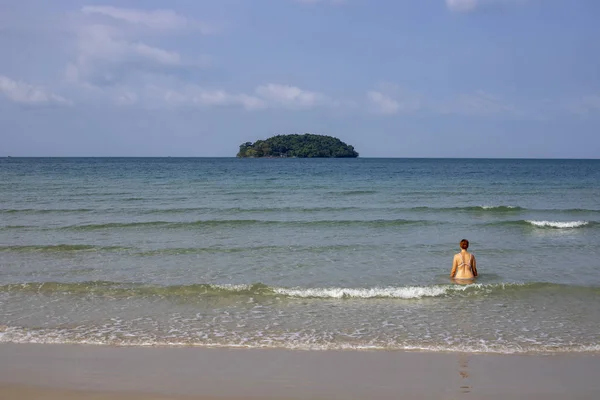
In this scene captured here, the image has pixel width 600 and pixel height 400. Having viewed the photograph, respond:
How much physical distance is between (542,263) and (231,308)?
8.75 meters

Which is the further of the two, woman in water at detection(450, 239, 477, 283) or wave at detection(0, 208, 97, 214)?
wave at detection(0, 208, 97, 214)

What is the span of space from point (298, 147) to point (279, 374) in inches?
6090

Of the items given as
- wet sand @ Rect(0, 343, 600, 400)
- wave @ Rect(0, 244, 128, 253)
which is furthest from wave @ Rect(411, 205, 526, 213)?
wet sand @ Rect(0, 343, 600, 400)

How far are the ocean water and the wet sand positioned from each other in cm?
42

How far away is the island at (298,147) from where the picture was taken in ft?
522

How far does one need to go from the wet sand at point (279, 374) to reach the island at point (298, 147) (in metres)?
151

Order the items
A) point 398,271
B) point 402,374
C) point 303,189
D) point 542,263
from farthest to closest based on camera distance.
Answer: point 303,189 → point 542,263 → point 398,271 → point 402,374

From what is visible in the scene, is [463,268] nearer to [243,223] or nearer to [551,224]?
[551,224]

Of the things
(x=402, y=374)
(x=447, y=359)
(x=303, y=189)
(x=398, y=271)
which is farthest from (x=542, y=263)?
(x=303, y=189)

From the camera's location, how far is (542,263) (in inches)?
567

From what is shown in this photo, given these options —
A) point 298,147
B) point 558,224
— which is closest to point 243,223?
point 558,224

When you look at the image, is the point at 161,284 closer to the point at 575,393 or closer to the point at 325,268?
the point at 325,268

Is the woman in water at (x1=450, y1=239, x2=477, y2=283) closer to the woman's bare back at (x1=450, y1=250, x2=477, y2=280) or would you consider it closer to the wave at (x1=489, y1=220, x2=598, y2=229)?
the woman's bare back at (x1=450, y1=250, x2=477, y2=280)

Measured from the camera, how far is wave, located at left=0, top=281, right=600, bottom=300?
37.0ft
